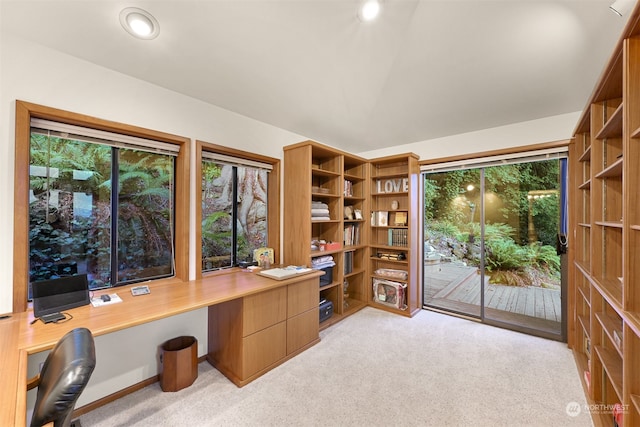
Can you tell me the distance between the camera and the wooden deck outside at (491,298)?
10.1 ft

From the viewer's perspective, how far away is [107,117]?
6.24 ft

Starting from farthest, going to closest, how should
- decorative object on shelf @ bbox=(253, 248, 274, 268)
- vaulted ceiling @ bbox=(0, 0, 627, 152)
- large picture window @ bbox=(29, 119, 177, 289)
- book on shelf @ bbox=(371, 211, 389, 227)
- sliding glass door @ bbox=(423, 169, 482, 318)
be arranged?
book on shelf @ bbox=(371, 211, 389, 227) → sliding glass door @ bbox=(423, 169, 482, 318) → decorative object on shelf @ bbox=(253, 248, 274, 268) → large picture window @ bbox=(29, 119, 177, 289) → vaulted ceiling @ bbox=(0, 0, 627, 152)

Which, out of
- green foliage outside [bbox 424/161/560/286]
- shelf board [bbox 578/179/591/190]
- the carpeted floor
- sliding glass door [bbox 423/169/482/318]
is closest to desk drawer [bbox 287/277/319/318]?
the carpeted floor

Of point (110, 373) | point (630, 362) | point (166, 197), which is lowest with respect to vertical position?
point (110, 373)

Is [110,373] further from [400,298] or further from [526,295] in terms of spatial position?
[526,295]

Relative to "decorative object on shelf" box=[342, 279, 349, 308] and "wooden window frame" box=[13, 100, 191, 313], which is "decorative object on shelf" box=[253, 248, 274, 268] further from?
"wooden window frame" box=[13, 100, 191, 313]

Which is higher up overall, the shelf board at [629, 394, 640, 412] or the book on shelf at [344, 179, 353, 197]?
the book on shelf at [344, 179, 353, 197]

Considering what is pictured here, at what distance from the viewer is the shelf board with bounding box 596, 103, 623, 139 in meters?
1.44

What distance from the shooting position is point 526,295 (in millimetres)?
3217

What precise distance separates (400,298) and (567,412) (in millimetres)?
1868

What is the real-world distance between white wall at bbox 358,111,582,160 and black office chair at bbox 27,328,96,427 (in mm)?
3794

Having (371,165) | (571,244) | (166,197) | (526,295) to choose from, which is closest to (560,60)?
(571,244)

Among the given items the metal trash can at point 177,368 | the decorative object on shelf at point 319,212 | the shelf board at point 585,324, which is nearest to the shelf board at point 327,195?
the decorative object on shelf at point 319,212

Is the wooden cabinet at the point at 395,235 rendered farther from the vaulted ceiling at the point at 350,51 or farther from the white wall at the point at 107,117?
the white wall at the point at 107,117
